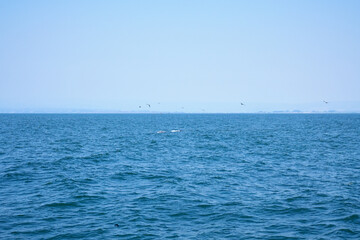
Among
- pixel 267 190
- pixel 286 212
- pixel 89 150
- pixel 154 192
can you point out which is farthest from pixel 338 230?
pixel 89 150

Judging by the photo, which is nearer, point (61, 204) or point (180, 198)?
point (61, 204)

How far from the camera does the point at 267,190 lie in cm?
2434

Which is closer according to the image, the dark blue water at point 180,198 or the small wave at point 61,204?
the dark blue water at point 180,198

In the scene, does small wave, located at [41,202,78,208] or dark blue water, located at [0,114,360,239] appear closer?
dark blue water, located at [0,114,360,239]

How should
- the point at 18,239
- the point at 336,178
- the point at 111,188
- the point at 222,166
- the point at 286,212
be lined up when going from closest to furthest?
the point at 18,239 < the point at 286,212 < the point at 111,188 < the point at 336,178 < the point at 222,166

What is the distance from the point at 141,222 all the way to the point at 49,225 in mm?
4999

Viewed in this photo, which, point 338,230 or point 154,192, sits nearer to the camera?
point 338,230

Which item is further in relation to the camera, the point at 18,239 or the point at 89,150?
the point at 89,150

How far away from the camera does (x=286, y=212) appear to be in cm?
1944

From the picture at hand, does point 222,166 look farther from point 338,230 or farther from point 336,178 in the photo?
point 338,230

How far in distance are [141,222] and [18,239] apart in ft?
20.4

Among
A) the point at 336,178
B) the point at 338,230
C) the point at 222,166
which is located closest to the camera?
the point at 338,230

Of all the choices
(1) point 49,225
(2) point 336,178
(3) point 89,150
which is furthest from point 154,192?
(3) point 89,150

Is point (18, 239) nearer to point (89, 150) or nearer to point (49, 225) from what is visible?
point (49, 225)
